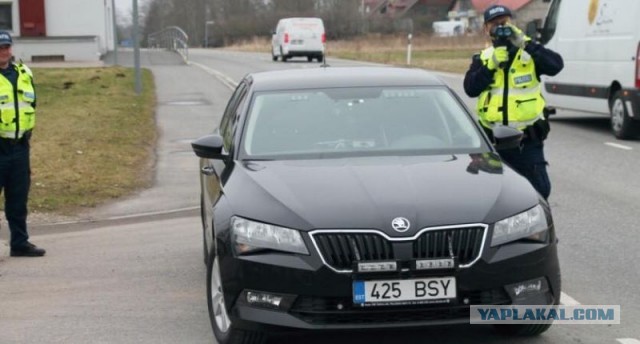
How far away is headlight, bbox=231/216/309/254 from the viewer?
16.4 ft

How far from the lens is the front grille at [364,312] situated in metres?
4.94

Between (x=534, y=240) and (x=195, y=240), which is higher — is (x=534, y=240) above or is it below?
above

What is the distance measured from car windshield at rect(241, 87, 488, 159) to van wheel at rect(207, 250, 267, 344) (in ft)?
2.87

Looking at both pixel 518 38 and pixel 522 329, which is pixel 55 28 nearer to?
pixel 518 38

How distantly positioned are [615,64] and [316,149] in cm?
1009

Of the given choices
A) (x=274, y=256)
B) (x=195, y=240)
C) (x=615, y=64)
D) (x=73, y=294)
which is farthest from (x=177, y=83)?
(x=274, y=256)

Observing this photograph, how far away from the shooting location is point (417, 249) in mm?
4926

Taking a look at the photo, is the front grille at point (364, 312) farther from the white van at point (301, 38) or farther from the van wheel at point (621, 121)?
the white van at point (301, 38)

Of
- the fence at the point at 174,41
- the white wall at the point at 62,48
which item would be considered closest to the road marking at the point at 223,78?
the white wall at the point at 62,48

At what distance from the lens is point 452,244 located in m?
4.96

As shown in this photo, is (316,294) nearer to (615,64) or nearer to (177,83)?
(615,64)

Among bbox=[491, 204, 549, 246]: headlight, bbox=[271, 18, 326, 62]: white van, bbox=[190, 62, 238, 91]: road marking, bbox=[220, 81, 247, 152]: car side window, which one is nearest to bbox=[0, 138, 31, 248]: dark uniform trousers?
bbox=[220, 81, 247, 152]: car side window

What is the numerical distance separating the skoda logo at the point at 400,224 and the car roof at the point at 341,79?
197 cm

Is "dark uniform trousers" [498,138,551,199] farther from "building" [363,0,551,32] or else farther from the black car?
"building" [363,0,551,32]
